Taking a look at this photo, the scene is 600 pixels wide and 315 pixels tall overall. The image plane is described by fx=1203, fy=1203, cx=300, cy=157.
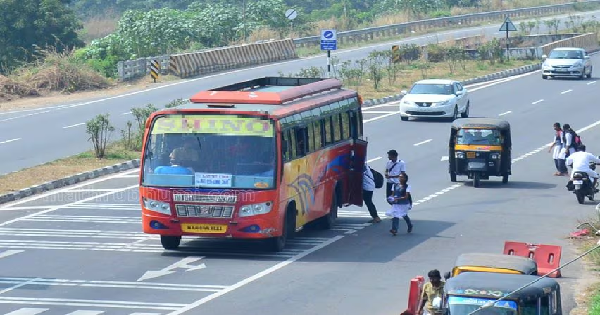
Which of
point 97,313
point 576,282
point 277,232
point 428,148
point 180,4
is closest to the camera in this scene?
point 97,313

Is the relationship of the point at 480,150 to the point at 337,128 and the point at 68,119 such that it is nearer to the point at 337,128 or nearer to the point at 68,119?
the point at 337,128

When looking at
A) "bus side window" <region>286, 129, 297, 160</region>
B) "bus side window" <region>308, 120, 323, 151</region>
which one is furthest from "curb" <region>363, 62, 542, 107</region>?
"bus side window" <region>286, 129, 297, 160</region>

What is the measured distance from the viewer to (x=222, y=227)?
18859 mm

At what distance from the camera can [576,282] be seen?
17.7 meters

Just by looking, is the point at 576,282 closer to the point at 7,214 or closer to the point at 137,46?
the point at 7,214

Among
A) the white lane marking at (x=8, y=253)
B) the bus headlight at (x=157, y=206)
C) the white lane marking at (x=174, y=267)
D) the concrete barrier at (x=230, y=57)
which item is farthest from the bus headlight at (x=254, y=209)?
the concrete barrier at (x=230, y=57)

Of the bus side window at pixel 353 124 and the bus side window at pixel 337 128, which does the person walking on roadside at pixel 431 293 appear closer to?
the bus side window at pixel 337 128

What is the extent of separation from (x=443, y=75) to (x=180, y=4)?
5386 centimetres

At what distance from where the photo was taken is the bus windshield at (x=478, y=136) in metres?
28.1

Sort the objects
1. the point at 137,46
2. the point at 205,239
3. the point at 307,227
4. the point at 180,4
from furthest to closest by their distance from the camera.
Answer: the point at 180,4 < the point at 137,46 < the point at 307,227 < the point at 205,239

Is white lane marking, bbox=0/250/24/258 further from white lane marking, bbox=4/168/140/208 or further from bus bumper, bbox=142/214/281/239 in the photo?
white lane marking, bbox=4/168/140/208

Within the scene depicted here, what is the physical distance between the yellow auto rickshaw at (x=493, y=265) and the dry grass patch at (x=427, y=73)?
32.3 m

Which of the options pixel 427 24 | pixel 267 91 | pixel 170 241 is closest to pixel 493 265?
pixel 170 241

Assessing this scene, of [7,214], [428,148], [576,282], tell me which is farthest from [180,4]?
[576,282]
